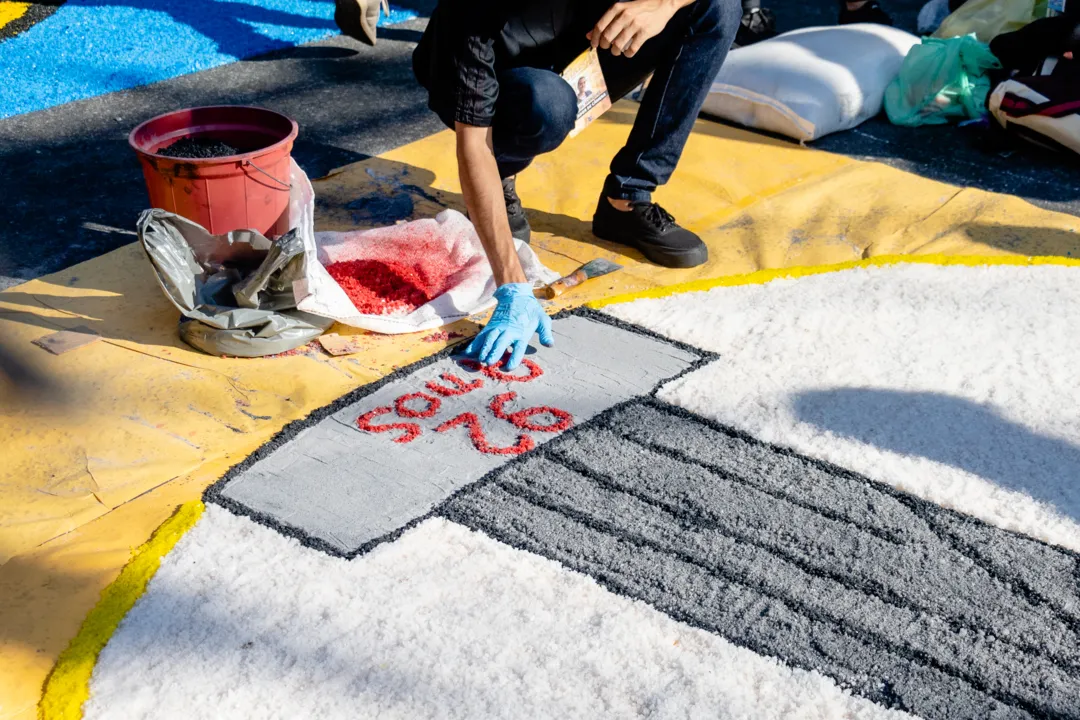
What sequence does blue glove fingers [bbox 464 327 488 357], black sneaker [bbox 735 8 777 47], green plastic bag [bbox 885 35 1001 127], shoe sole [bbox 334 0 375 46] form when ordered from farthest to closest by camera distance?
black sneaker [bbox 735 8 777 47]
shoe sole [bbox 334 0 375 46]
green plastic bag [bbox 885 35 1001 127]
blue glove fingers [bbox 464 327 488 357]

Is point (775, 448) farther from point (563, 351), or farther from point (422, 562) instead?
point (422, 562)

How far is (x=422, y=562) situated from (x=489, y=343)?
0.68 m

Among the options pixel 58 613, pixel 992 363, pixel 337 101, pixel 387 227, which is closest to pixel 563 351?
pixel 387 227

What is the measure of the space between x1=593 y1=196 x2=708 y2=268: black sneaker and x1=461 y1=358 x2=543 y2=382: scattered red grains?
0.64m

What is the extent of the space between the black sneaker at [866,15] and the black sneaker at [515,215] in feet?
6.91

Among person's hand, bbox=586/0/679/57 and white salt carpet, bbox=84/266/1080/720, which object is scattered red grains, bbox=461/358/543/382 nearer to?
white salt carpet, bbox=84/266/1080/720

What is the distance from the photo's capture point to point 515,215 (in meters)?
2.90

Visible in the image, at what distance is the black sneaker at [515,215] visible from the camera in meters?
2.88

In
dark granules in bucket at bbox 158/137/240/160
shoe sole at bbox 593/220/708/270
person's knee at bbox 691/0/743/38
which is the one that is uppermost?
person's knee at bbox 691/0/743/38

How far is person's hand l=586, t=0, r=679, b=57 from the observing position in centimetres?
243

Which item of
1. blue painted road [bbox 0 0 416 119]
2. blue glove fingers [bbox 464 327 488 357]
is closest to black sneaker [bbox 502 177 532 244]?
blue glove fingers [bbox 464 327 488 357]

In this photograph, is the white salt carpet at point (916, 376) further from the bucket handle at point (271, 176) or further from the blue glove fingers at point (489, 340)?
the bucket handle at point (271, 176)

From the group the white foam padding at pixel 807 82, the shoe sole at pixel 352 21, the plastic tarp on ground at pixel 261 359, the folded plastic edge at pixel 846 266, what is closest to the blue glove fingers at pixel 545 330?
the plastic tarp on ground at pixel 261 359

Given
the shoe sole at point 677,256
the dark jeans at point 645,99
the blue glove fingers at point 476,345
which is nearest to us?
the blue glove fingers at point 476,345
